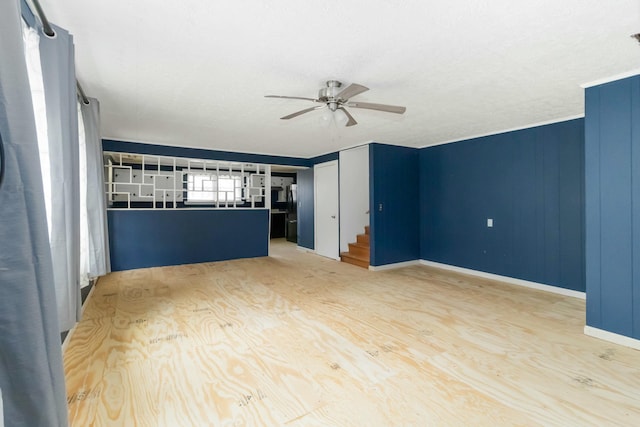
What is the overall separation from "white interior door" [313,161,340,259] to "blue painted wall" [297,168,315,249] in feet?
0.80

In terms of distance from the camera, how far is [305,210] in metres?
7.71

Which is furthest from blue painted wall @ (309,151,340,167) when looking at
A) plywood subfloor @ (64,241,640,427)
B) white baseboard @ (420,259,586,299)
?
plywood subfloor @ (64,241,640,427)

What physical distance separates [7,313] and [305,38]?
81.0 inches

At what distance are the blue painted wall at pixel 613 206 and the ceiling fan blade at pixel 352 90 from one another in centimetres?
230

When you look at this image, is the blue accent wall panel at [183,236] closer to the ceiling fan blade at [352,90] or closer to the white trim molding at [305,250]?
the white trim molding at [305,250]

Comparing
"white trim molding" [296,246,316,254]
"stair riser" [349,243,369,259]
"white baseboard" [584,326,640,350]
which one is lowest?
"white baseboard" [584,326,640,350]

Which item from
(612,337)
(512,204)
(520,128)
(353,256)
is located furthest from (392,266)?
(612,337)

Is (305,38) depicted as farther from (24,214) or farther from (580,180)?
(580,180)

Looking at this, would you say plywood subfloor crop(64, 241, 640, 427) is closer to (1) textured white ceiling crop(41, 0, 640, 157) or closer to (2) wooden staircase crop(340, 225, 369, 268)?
(2) wooden staircase crop(340, 225, 369, 268)

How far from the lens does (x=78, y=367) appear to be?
2.22 metres

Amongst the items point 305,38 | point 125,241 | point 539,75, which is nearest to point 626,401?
point 539,75

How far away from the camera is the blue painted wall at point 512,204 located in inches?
158

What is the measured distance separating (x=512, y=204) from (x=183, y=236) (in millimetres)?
5866

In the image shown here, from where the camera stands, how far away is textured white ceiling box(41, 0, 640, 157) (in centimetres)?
175
